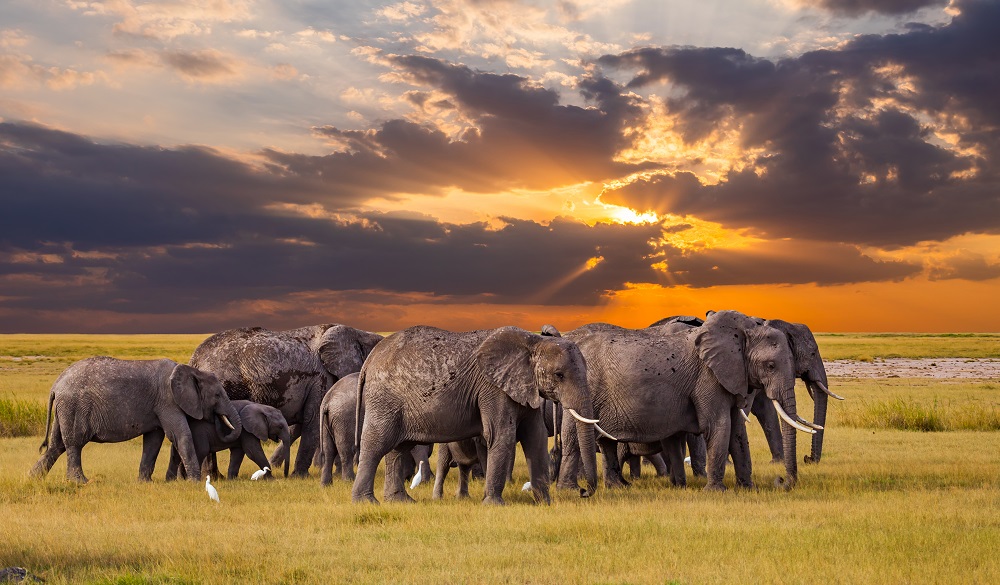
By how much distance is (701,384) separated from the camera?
16938mm

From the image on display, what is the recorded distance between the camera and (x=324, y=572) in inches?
412

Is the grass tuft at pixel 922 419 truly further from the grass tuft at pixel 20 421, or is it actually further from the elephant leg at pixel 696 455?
the grass tuft at pixel 20 421

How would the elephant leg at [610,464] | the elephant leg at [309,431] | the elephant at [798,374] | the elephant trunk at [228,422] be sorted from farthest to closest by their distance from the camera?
the elephant leg at [309,431] → the elephant at [798,374] → the elephant trunk at [228,422] → the elephant leg at [610,464]

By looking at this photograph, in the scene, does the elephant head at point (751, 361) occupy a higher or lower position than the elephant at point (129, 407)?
higher

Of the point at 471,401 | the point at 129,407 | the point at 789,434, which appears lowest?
the point at 789,434

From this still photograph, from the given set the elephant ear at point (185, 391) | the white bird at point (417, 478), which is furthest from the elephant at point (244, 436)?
the white bird at point (417, 478)

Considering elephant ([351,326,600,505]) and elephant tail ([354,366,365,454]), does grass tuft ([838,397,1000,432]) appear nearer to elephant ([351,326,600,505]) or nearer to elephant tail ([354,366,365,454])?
elephant ([351,326,600,505])

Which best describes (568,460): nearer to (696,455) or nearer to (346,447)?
(696,455)

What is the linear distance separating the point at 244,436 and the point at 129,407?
2.35 m

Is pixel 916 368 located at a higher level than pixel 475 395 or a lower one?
lower

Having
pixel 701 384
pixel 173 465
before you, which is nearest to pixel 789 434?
pixel 701 384

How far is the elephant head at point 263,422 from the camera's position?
19.8 m

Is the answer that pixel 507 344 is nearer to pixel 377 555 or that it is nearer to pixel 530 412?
pixel 530 412

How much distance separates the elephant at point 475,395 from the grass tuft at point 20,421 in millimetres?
18355
